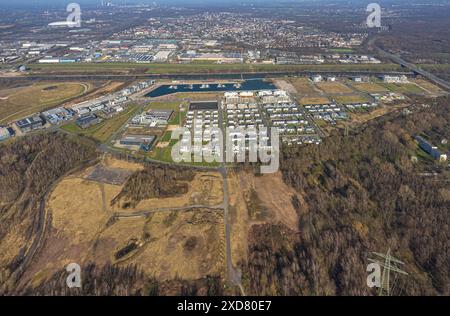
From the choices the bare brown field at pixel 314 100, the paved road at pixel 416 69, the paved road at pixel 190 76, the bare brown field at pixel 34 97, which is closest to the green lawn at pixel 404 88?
the paved road at pixel 416 69

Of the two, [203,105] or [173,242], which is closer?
[173,242]

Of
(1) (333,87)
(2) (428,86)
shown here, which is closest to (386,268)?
(1) (333,87)

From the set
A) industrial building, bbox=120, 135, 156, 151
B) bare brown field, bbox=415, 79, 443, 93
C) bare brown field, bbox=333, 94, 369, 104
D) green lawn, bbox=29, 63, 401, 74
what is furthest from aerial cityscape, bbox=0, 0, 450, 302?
green lawn, bbox=29, 63, 401, 74

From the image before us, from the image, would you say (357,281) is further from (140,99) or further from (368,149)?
(140,99)

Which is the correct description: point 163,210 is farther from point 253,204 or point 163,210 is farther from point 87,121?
point 87,121

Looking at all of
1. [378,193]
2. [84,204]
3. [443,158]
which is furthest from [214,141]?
[443,158]

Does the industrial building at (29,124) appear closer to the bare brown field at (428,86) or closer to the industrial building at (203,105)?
the industrial building at (203,105)
